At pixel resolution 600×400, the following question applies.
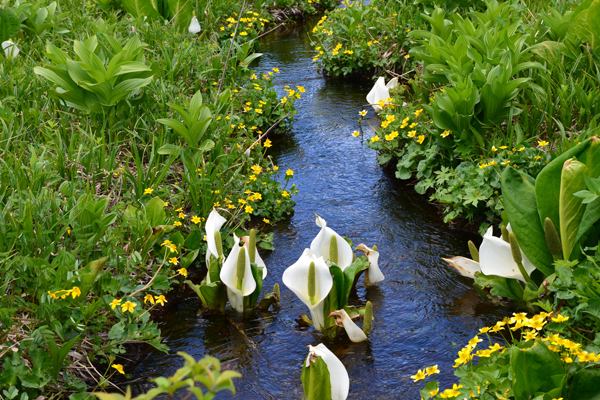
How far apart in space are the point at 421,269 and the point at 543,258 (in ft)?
2.83

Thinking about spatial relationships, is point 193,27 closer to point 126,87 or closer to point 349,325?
point 126,87

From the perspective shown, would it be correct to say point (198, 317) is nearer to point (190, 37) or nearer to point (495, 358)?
point (495, 358)

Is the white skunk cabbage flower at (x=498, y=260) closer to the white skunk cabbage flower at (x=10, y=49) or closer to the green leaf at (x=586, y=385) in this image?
the green leaf at (x=586, y=385)

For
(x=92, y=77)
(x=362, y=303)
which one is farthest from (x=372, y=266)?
(x=92, y=77)

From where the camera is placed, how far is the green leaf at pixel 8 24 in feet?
16.7

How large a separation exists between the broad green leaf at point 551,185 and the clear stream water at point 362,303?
0.64 metres

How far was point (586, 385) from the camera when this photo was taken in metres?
1.96

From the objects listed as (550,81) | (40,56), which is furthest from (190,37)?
(550,81)

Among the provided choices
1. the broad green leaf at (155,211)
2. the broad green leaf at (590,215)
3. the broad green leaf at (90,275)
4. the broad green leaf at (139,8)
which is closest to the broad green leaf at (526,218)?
the broad green leaf at (590,215)

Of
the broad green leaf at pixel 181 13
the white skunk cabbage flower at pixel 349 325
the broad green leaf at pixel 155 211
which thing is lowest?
the white skunk cabbage flower at pixel 349 325

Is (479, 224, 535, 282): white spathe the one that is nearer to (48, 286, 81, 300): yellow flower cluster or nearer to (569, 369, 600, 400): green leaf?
(569, 369, 600, 400): green leaf

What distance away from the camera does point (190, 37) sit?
6215 millimetres

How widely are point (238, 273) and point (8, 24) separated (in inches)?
151

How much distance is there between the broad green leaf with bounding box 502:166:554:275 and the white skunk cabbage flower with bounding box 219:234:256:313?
4.61 feet
